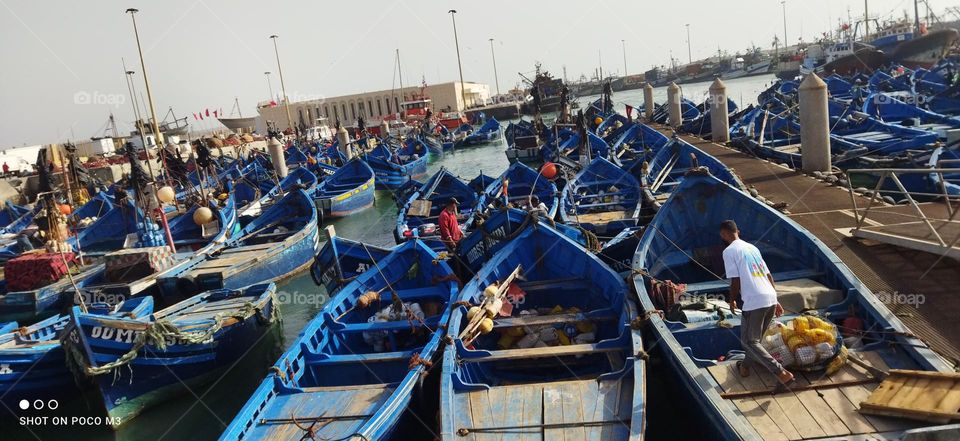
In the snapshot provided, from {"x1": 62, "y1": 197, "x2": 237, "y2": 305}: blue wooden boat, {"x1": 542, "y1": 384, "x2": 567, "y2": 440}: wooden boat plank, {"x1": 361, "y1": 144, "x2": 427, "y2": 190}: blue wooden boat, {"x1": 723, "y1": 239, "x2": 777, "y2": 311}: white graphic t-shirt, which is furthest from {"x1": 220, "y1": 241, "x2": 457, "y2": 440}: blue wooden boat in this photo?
{"x1": 361, "y1": 144, "x2": 427, "y2": 190}: blue wooden boat

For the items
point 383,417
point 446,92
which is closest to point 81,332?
point 383,417

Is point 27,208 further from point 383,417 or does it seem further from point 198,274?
point 383,417

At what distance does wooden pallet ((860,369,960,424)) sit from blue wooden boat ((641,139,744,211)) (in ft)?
28.9

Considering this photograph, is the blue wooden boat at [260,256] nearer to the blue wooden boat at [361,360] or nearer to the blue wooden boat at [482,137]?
the blue wooden boat at [361,360]

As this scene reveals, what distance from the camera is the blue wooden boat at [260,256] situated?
14656 millimetres

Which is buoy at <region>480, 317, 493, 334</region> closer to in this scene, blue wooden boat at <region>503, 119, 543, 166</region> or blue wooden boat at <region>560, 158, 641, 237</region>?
blue wooden boat at <region>560, 158, 641, 237</region>

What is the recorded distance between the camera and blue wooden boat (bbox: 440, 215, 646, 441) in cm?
630

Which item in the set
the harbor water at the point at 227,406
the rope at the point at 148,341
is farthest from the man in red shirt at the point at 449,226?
the rope at the point at 148,341

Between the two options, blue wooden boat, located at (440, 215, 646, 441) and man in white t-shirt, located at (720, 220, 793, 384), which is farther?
blue wooden boat, located at (440, 215, 646, 441)

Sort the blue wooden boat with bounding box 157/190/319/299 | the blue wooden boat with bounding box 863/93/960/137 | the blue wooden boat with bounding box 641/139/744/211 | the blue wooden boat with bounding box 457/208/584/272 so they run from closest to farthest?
the blue wooden boat with bounding box 457/208/584/272 → the blue wooden boat with bounding box 157/190/319/299 → the blue wooden boat with bounding box 641/139/744/211 → the blue wooden boat with bounding box 863/93/960/137

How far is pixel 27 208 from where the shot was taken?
28.6m

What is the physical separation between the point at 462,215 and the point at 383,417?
34.9ft

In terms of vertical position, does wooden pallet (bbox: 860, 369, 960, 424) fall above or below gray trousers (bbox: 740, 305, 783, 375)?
below

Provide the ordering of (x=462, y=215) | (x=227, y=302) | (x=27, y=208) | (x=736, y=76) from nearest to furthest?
(x=227, y=302) < (x=462, y=215) < (x=27, y=208) < (x=736, y=76)
